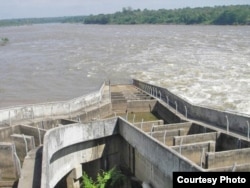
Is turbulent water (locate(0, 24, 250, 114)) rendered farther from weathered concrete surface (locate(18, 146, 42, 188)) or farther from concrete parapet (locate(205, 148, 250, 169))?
weathered concrete surface (locate(18, 146, 42, 188))

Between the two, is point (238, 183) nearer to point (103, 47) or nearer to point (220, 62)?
point (220, 62)

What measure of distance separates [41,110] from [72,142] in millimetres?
3830

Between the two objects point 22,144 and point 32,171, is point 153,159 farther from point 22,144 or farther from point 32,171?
point 22,144

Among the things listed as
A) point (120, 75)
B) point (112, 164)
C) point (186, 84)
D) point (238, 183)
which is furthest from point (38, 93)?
point (238, 183)

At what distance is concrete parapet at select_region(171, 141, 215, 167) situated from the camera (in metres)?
12.5

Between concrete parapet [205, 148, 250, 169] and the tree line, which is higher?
the tree line

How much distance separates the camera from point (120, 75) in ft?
126

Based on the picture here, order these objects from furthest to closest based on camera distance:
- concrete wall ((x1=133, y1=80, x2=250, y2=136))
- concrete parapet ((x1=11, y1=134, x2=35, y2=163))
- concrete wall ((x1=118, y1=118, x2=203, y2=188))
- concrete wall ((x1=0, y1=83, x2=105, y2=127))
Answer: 1. concrete wall ((x1=0, y1=83, x2=105, y2=127))
2. concrete parapet ((x1=11, y1=134, x2=35, y2=163))
3. concrete wall ((x1=133, y1=80, x2=250, y2=136))
4. concrete wall ((x1=118, y1=118, x2=203, y2=188))

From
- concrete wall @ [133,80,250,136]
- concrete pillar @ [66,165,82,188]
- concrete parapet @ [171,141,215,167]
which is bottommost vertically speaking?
concrete pillar @ [66,165,82,188]

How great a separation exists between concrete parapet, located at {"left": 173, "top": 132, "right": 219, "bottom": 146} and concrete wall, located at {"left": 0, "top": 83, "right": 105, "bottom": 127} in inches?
257

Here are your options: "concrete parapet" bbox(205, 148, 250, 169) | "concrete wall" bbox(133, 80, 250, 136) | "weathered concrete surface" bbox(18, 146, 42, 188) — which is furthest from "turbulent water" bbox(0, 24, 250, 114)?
"weathered concrete surface" bbox(18, 146, 42, 188)

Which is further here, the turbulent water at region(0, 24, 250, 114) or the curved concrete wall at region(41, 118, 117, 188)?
the turbulent water at region(0, 24, 250, 114)

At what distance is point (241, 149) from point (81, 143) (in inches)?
246

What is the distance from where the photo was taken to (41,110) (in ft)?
58.3
